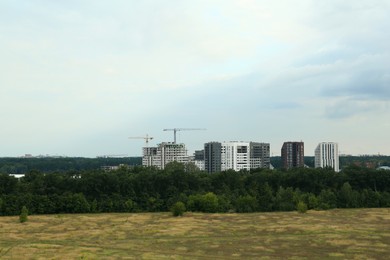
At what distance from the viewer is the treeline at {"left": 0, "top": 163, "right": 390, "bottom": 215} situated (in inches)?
3359

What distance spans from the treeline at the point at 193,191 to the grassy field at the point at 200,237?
11166mm

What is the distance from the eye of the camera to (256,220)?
225ft

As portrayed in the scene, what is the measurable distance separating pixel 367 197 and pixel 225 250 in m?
58.9

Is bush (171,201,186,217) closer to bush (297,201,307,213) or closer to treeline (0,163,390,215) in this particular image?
treeline (0,163,390,215)

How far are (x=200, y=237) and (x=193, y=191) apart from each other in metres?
46.4

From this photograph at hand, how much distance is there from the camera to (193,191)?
9738 cm

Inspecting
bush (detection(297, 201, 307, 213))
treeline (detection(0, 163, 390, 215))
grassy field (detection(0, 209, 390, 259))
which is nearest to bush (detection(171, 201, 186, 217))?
grassy field (detection(0, 209, 390, 259))

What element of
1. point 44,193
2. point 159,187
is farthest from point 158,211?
point 44,193

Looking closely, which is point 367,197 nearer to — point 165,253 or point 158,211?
point 158,211

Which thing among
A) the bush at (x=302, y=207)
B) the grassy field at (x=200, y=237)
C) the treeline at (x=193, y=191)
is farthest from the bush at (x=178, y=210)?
the bush at (x=302, y=207)

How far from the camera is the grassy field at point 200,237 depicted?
40719 mm

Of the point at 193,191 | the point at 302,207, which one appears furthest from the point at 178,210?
the point at 193,191

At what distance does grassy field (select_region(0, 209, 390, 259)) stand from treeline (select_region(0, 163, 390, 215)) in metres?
11.2

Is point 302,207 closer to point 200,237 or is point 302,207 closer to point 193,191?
point 193,191
